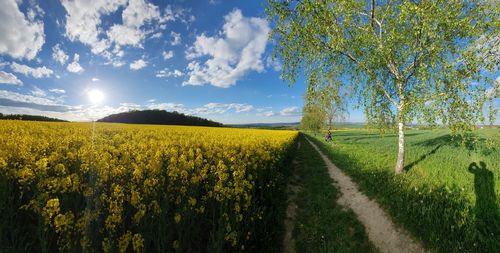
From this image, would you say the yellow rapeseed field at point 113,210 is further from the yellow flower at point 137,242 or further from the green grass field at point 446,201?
the green grass field at point 446,201

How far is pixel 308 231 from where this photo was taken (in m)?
6.99

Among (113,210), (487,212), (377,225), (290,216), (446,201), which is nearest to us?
(113,210)

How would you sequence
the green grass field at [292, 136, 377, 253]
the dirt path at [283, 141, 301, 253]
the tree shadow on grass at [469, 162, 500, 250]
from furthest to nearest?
the dirt path at [283, 141, 301, 253], the green grass field at [292, 136, 377, 253], the tree shadow on grass at [469, 162, 500, 250]

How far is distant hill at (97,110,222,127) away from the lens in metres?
73.2

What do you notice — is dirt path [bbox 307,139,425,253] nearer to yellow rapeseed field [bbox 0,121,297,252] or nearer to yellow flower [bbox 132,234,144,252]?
yellow rapeseed field [bbox 0,121,297,252]

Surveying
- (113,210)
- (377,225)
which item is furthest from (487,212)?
(113,210)

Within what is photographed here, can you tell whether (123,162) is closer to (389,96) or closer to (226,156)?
(226,156)

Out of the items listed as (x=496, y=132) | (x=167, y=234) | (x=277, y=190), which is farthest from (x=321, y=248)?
(x=496, y=132)

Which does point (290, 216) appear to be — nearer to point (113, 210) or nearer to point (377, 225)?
point (377, 225)

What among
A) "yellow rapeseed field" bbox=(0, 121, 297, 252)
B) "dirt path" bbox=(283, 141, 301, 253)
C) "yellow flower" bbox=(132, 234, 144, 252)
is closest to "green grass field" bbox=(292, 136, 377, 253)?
"dirt path" bbox=(283, 141, 301, 253)

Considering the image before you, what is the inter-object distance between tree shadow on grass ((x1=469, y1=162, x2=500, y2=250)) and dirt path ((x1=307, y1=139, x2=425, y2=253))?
1.38 m

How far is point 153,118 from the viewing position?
75.5 m

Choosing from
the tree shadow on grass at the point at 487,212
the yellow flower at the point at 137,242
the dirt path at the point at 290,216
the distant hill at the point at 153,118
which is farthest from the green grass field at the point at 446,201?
the distant hill at the point at 153,118

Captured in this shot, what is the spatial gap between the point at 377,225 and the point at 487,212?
2793 mm
